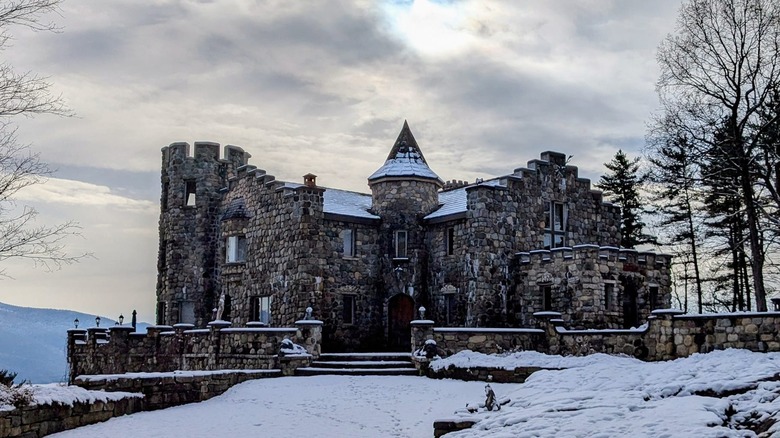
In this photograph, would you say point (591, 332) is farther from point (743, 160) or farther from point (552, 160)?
point (552, 160)

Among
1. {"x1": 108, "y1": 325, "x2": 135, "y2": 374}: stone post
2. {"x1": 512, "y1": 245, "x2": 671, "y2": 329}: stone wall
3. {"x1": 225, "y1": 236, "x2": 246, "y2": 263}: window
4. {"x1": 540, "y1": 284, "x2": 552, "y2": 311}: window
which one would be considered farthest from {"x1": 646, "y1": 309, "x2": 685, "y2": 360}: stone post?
{"x1": 108, "y1": 325, "x2": 135, "y2": 374}: stone post

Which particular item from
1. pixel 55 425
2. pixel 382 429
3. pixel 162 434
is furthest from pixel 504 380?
pixel 55 425

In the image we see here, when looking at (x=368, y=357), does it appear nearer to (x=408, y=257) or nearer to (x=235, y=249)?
(x=408, y=257)

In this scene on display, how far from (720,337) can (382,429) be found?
34.5 feet

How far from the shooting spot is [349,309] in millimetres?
33438

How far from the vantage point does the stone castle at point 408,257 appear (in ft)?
101

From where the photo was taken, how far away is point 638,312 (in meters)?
30.6

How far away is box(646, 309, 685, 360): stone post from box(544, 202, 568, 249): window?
10761mm

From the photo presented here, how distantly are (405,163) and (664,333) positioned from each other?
15.1 meters

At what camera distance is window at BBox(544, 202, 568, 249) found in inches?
1346

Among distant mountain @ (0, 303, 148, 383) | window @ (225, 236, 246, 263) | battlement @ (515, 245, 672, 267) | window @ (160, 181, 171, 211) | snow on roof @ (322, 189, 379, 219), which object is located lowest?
distant mountain @ (0, 303, 148, 383)

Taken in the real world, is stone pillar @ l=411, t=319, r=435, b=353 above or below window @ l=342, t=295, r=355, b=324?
below

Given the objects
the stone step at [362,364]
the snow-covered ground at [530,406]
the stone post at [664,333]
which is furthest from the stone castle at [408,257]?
the snow-covered ground at [530,406]

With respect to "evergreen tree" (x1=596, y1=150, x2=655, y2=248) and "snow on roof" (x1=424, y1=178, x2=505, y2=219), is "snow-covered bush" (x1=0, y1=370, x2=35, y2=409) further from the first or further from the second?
"evergreen tree" (x1=596, y1=150, x2=655, y2=248)
